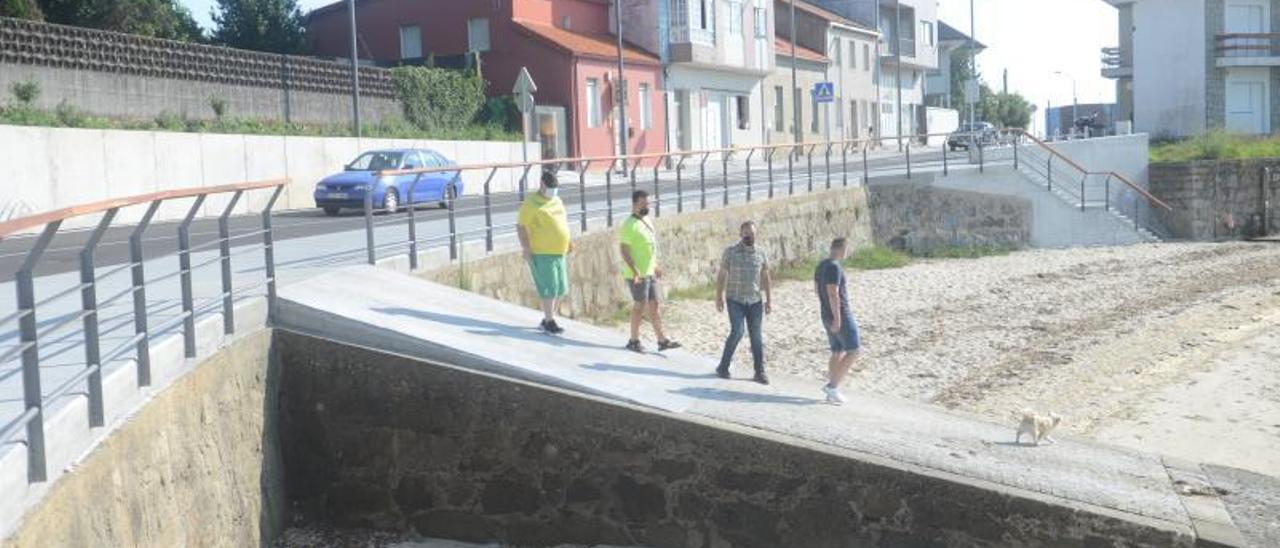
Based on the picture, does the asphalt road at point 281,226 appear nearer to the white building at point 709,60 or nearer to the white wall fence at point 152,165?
the white wall fence at point 152,165

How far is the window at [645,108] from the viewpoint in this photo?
46594 mm

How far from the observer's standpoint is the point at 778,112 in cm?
5762

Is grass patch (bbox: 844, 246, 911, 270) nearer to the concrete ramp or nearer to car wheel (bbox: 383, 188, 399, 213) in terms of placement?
car wheel (bbox: 383, 188, 399, 213)

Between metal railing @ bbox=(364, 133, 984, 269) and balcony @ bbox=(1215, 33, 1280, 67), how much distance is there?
58.1ft

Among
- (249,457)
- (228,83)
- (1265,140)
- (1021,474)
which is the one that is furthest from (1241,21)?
(249,457)

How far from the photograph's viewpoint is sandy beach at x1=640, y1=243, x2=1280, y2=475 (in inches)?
603

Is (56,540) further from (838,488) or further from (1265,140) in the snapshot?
(1265,140)

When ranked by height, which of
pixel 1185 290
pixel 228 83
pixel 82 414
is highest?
pixel 228 83

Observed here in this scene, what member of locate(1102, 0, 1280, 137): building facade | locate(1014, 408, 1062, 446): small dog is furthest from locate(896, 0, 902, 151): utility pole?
locate(1014, 408, 1062, 446): small dog

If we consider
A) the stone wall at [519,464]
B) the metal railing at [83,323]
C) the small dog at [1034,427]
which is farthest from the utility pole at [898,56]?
the metal railing at [83,323]

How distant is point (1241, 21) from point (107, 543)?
161 feet

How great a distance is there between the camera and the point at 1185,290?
25984 mm

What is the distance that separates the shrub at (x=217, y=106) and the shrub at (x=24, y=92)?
5439mm

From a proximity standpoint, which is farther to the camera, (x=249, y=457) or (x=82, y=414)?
(x=249, y=457)
